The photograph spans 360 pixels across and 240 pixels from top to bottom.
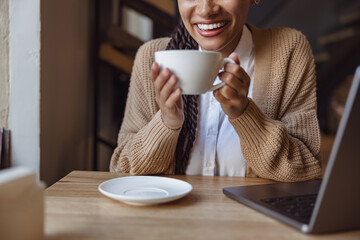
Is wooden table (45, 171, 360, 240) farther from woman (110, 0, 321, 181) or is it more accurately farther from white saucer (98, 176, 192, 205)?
woman (110, 0, 321, 181)

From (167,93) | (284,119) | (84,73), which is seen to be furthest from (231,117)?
(84,73)

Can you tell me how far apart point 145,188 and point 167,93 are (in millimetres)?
215

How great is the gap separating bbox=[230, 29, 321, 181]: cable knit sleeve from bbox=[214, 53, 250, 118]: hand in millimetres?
50

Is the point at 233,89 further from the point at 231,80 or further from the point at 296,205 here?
the point at 296,205

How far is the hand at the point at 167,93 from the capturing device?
0.71 meters

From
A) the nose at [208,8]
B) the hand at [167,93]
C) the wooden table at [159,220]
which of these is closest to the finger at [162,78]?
the hand at [167,93]

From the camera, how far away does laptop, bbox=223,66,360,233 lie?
47 cm

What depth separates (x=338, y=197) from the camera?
1.69ft

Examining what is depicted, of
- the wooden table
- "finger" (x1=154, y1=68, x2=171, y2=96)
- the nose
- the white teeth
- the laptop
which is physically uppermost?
the nose

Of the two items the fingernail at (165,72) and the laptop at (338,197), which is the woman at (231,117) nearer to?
the fingernail at (165,72)

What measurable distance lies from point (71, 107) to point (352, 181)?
1.40m

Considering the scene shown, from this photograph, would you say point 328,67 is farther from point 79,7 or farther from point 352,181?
point 352,181

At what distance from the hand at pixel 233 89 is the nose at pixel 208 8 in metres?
0.35

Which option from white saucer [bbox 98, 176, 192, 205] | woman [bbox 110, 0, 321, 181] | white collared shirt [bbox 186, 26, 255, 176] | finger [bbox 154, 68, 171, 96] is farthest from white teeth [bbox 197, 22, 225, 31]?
white saucer [bbox 98, 176, 192, 205]
